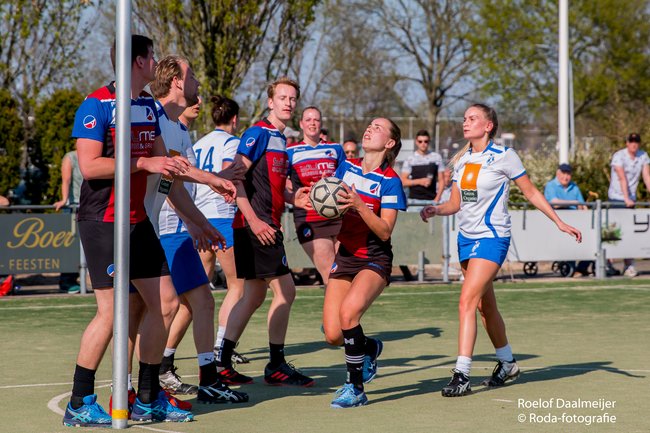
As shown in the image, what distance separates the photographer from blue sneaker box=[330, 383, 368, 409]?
764 cm

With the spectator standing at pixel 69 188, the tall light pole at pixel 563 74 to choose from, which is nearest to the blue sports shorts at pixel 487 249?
the spectator standing at pixel 69 188

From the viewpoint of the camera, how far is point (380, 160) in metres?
8.16

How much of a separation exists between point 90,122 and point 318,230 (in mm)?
4477

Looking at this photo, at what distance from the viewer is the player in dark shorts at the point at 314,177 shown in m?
10.8

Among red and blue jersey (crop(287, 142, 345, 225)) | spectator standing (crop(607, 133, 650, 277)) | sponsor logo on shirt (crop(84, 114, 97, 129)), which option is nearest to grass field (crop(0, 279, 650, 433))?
red and blue jersey (crop(287, 142, 345, 225))

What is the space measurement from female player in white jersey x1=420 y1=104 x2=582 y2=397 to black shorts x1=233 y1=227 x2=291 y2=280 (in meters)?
1.18

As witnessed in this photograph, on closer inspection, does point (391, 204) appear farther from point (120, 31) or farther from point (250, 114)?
point (250, 114)

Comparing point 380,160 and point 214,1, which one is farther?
point 214,1

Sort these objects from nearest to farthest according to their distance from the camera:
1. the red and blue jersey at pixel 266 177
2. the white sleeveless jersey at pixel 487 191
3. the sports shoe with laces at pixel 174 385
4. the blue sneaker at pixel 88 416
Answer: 1. the blue sneaker at pixel 88 416
2. the sports shoe with laces at pixel 174 385
3. the white sleeveless jersey at pixel 487 191
4. the red and blue jersey at pixel 266 177

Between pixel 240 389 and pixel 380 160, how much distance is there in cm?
202

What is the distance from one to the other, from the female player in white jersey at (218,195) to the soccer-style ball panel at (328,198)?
210 cm

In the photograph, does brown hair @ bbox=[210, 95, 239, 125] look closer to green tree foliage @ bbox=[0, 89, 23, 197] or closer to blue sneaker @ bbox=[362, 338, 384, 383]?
blue sneaker @ bbox=[362, 338, 384, 383]

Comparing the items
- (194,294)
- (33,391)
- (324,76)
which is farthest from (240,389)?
Result: (324,76)

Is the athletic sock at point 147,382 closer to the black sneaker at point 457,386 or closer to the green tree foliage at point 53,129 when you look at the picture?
the black sneaker at point 457,386
